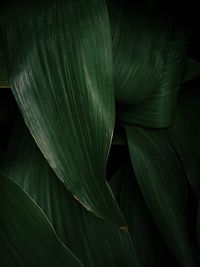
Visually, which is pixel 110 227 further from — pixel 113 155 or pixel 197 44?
pixel 197 44

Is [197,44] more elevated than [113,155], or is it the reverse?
[197,44]

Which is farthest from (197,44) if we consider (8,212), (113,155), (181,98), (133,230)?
(8,212)

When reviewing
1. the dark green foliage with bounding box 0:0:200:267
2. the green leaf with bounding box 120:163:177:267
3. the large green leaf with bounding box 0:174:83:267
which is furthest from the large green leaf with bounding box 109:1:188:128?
the large green leaf with bounding box 0:174:83:267

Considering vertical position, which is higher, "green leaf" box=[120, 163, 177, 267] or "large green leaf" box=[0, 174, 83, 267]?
"large green leaf" box=[0, 174, 83, 267]

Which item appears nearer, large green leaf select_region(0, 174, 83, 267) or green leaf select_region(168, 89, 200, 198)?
large green leaf select_region(0, 174, 83, 267)

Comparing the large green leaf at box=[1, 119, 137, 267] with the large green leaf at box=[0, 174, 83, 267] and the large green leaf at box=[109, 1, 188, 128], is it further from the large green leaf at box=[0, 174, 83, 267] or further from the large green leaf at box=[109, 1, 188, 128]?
the large green leaf at box=[109, 1, 188, 128]

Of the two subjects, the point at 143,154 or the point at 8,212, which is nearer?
the point at 8,212

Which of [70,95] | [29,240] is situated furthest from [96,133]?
[29,240]

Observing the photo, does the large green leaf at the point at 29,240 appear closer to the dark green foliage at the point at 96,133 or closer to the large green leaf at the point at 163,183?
the dark green foliage at the point at 96,133
